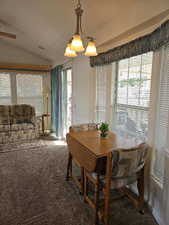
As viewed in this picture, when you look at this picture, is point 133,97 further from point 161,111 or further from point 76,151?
point 76,151

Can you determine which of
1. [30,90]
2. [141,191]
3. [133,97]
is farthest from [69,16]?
[30,90]

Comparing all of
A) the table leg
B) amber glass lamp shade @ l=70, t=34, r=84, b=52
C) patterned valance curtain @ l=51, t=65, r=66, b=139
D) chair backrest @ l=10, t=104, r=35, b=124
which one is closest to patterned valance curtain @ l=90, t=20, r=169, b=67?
amber glass lamp shade @ l=70, t=34, r=84, b=52

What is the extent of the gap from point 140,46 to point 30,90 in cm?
426

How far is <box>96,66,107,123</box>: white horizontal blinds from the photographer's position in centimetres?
265

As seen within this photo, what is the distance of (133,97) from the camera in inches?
83.4

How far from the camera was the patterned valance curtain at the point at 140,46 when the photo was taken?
150cm

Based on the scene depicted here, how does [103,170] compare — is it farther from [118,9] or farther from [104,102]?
[118,9]

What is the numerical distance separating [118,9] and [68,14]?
2.52 feet

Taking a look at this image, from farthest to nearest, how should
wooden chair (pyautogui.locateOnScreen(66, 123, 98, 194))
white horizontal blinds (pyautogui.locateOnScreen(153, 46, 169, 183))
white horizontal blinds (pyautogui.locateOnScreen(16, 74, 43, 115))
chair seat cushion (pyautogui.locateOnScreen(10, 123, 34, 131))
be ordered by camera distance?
white horizontal blinds (pyautogui.locateOnScreen(16, 74, 43, 115)) < chair seat cushion (pyautogui.locateOnScreen(10, 123, 34, 131)) < wooden chair (pyautogui.locateOnScreen(66, 123, 98, 194)) < white horizontal blinds (pyautogui.locateOnScreen(153, 46, 169, 183))

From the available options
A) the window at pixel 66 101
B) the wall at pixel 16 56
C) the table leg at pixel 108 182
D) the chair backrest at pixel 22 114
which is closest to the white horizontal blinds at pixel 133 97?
the table leg at pixel 108 182

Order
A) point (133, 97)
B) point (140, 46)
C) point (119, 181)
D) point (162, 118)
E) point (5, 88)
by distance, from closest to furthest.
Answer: point (119, 181), point (162, 118), point (140, 46), point (133, 97), point (5, 88)

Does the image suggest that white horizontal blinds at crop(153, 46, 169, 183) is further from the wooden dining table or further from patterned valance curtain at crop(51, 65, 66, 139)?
patterned valance curtain at crop(51, 65, 66, 139)

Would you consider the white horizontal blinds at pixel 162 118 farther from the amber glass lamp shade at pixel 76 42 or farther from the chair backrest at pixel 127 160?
the amber glass lamp shade at pixel 76 42

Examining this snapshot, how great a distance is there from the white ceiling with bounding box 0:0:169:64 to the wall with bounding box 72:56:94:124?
0.55m
